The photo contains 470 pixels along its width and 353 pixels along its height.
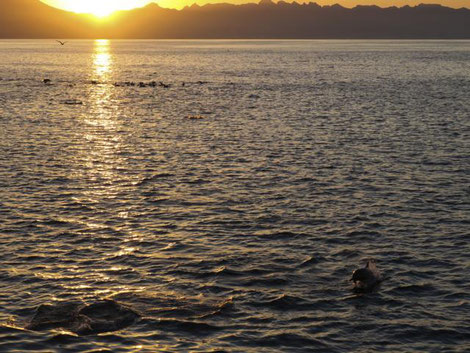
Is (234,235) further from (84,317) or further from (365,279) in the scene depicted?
(84,317)

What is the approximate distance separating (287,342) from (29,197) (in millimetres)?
24608

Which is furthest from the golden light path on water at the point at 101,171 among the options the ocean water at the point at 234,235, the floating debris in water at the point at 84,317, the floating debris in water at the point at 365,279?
the floating debris in water at the point at 365,279

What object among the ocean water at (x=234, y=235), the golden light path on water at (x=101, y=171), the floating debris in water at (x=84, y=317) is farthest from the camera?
the golden light path on water at (x=101, y=171)

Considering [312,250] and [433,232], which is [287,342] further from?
[433,232]

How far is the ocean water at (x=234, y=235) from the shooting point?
78.9 feet

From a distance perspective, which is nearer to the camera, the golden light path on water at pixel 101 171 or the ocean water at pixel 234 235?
the ocean water at pixel 234 235

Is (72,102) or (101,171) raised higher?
(72,102)

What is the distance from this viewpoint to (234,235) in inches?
1368

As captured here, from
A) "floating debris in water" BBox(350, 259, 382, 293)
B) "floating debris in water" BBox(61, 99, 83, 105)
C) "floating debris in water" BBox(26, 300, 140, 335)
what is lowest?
"floating debris in water" BBox(26, 300, 140, 335)

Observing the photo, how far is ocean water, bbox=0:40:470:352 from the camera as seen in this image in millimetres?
24062

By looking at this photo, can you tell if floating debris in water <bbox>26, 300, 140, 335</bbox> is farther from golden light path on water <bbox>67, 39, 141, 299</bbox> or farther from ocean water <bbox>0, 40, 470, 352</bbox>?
golden light path on water <bbox>67, 39, 141, 299</bbox>

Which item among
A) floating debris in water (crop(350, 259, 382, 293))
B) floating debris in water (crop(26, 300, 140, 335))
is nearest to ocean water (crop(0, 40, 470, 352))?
floating debris in water (crop(26, 300, 140, 335))

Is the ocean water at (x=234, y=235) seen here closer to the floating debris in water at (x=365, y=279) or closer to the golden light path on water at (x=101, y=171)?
the golden light path on water at (x=101, y=171)

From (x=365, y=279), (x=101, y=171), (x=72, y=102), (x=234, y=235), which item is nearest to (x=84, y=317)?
(x=365, y=279)
